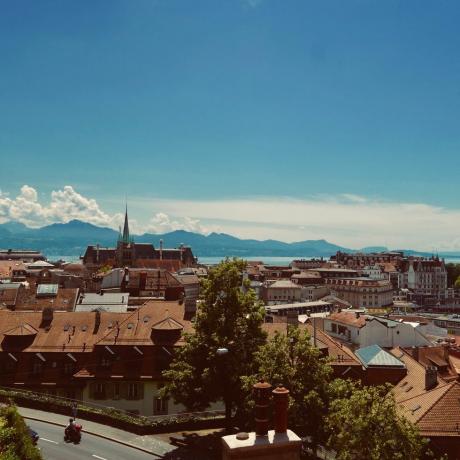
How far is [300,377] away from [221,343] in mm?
6296

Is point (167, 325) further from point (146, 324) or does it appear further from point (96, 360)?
point (96, 360)

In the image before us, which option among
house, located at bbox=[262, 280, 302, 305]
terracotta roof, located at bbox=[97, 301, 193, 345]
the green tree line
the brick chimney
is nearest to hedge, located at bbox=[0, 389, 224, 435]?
the green tree line

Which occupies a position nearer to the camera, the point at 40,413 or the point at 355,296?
the point at 40,413

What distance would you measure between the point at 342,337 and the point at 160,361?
3438 cm

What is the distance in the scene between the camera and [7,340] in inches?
1962

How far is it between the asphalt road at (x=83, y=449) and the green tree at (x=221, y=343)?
4.87m

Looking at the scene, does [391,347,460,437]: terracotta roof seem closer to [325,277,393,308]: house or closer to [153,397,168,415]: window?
[153,397,168,415]: window

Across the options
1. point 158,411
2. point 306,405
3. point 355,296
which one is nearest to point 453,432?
point 306,405

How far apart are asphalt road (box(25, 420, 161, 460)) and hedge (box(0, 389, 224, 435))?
269 centimetres

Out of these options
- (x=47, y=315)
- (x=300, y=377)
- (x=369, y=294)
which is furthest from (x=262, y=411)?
(x=369, y=294)

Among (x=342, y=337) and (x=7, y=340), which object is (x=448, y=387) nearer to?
(x=342, y=337)

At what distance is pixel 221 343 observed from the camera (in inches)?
1373

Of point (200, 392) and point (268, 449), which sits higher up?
point (268, 449)

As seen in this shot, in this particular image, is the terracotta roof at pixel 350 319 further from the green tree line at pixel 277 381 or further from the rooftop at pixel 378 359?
the green tree line at pixel 277 381
